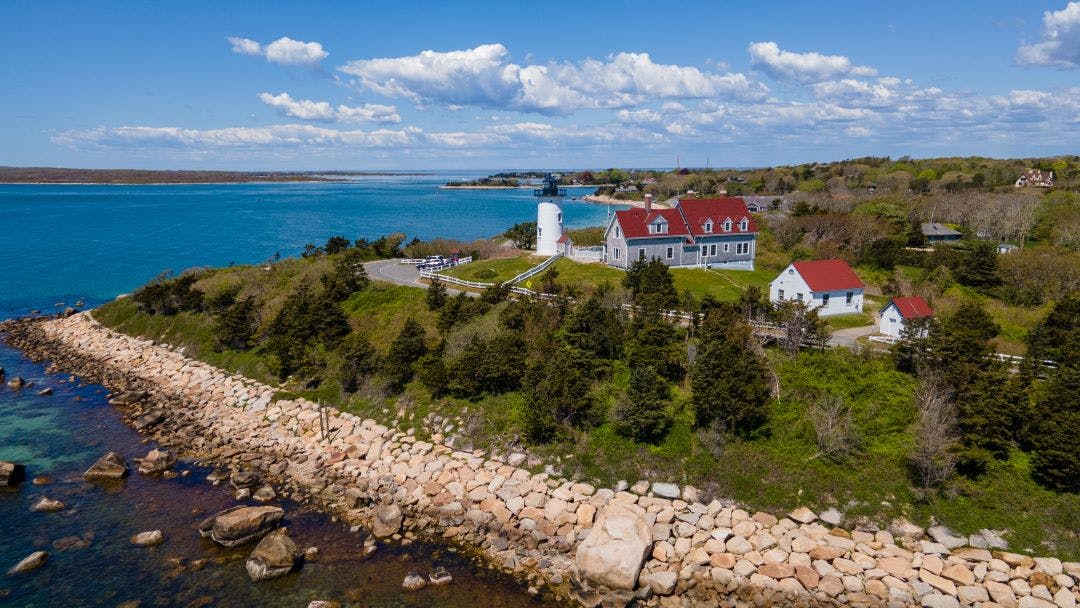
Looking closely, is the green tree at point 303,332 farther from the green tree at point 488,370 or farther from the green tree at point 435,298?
the green tree at point 488,370

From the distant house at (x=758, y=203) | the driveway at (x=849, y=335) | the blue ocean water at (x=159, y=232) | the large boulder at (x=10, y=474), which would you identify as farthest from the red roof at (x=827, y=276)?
the blue ocean water at (x=159, y=232)

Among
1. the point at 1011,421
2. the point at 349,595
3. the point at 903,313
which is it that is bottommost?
the point at 349,595

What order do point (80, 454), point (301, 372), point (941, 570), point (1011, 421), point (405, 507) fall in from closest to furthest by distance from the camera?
point (941, 570), point (1011, 421), point (405, 507), point (80, 454), point (301, 372)

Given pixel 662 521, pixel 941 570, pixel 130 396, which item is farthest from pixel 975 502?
pixel 130 396

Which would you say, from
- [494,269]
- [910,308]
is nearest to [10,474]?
[494,269]

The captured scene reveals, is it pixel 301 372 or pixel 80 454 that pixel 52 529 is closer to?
pixel 80 454

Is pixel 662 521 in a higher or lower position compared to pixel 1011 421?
lower

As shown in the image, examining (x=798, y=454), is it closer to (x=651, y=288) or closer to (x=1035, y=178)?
(x=651, y=288)

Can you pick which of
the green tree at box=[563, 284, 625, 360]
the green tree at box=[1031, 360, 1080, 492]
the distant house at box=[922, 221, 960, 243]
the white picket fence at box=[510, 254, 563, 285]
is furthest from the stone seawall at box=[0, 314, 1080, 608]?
the distant house at box=[922, 221, 960, 243]
